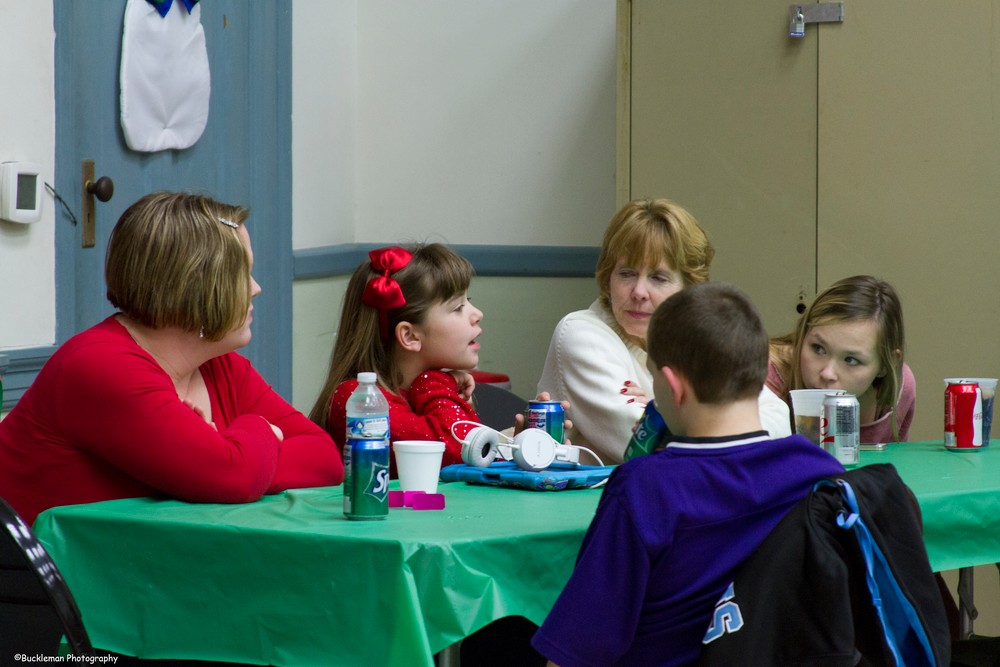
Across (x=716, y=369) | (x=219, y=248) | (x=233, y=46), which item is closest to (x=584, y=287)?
(x=233, y=46)

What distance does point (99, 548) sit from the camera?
1843 mm

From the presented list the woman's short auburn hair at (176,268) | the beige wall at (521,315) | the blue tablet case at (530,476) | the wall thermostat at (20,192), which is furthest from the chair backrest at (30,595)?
the beige wall at (521,315)

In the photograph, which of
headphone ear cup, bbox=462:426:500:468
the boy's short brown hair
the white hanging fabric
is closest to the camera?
the boy's short brown hair

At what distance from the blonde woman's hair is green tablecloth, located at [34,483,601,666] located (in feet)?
2.23

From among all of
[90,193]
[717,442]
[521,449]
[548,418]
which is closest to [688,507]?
[717,442]

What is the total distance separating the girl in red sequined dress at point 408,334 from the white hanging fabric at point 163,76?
45.4 inches

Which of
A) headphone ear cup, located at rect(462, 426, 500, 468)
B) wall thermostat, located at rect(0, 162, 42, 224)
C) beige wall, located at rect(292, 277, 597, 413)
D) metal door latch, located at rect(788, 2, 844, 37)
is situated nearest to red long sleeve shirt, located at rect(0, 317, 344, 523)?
headphone ear cup, located at rect(462, 426, 500, 468)

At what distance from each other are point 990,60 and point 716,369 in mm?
2553

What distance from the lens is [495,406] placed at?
339cm

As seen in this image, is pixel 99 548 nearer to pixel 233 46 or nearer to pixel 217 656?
pixel 217 656

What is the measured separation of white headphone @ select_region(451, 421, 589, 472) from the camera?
7.20ft

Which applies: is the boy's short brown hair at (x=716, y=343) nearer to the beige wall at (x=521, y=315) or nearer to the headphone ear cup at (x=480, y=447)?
the headphone ear cup at (x=480, y=447)

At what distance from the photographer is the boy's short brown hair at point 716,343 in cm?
164

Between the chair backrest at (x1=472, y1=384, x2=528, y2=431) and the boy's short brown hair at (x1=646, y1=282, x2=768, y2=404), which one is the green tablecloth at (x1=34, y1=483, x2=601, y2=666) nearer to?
the boy's short brown hair at (x1=646, y1=282, x2=768, y2=404)
